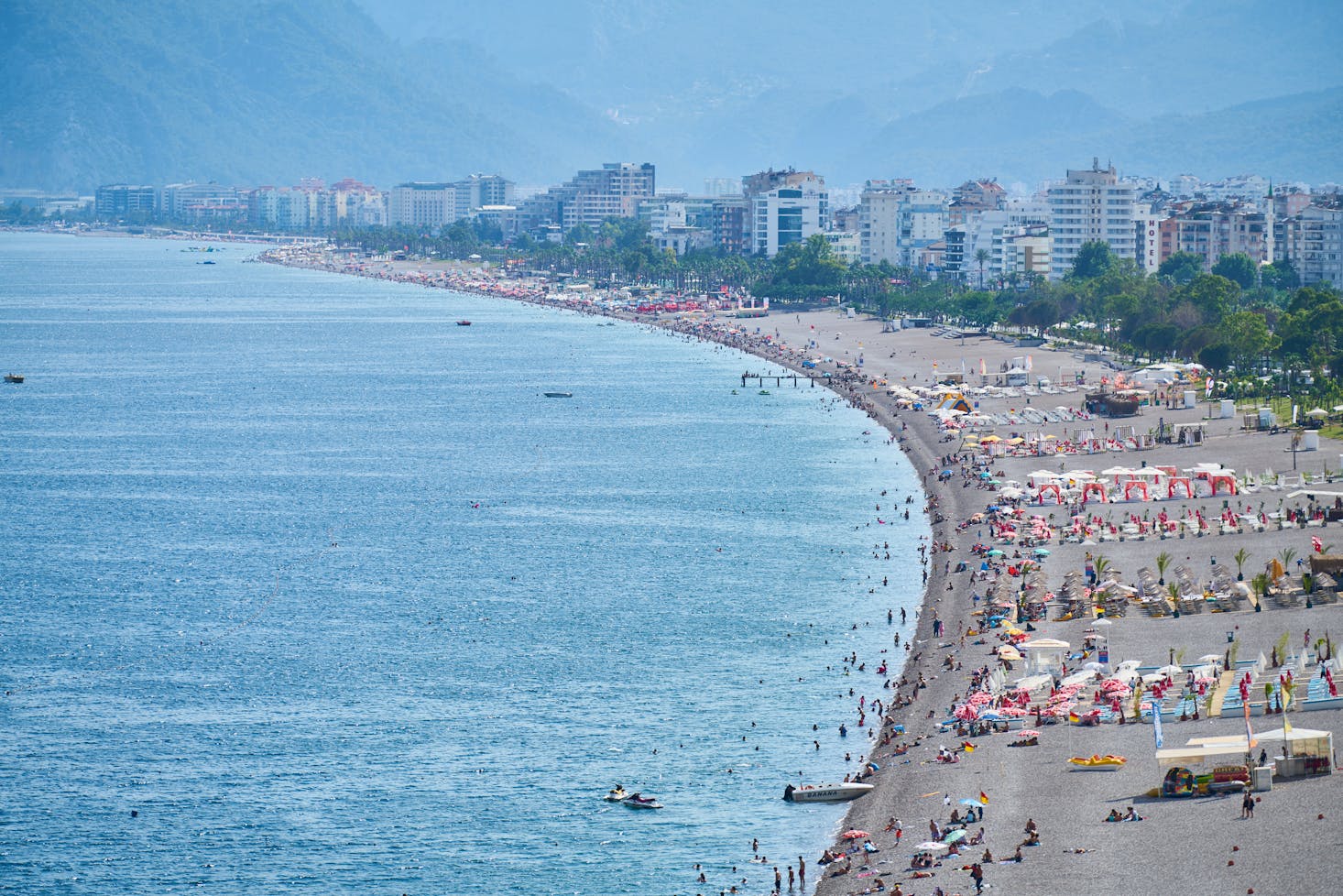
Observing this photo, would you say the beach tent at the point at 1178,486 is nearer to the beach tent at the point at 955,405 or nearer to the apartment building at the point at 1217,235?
the beach tent at the point at 955,405

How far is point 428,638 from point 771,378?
63.6m

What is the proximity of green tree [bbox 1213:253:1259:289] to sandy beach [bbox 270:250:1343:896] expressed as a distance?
54.5 metres

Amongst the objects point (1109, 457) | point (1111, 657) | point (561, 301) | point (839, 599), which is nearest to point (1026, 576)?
point (839, 599)

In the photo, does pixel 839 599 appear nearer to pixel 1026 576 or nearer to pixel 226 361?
pixel 1026 576

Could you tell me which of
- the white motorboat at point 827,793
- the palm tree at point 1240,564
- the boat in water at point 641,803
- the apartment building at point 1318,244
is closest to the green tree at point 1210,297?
the apartment building at point 1318,244

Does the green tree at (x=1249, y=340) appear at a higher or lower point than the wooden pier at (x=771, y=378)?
higher

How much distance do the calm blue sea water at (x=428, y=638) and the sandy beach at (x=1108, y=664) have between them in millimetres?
1723

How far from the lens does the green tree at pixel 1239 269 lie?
13550cm

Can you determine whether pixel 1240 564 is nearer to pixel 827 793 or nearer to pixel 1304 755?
pixel 1304 755

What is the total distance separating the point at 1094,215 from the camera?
149625 mm

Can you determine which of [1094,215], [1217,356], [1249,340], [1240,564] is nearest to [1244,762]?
[1240,564]

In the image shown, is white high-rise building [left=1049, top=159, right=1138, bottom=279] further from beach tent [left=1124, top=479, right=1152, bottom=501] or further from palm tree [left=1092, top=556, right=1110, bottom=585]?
palm tree [left=1092, top=556, right=1110, bottom=585]

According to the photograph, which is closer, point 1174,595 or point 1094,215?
point 1174,595

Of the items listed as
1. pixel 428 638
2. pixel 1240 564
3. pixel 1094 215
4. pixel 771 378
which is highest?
pixel 1094 215
